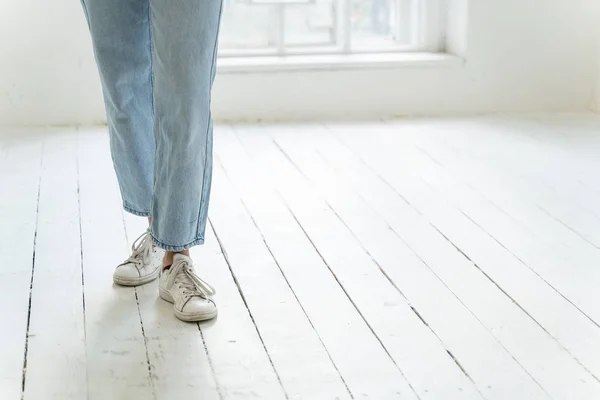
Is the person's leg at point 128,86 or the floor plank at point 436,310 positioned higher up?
the person's leg at point 128,86

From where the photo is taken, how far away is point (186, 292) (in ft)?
5.96

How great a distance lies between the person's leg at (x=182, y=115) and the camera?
1645 mm

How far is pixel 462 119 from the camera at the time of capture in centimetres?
361

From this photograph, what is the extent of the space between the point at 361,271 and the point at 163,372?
607 mm

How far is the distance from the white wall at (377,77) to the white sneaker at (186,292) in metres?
1.76

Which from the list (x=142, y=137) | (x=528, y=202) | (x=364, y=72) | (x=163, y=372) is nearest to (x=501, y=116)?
(x=364, y=72)

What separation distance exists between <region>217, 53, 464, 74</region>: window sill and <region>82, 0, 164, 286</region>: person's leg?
1601 mm

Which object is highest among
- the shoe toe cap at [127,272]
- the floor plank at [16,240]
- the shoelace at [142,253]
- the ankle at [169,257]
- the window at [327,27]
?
the window at [327,27]

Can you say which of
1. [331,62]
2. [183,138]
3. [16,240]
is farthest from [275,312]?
[331,62]

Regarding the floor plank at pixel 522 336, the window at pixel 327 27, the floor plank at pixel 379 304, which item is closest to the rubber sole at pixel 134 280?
the floor plank at pixel 379 304

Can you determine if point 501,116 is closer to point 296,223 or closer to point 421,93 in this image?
point 421,93

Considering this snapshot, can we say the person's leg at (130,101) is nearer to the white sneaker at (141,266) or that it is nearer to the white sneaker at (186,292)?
the white sneaker at (141,266)

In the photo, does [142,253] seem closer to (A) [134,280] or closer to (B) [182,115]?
(A) [134,280]

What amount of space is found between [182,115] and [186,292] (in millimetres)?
350
